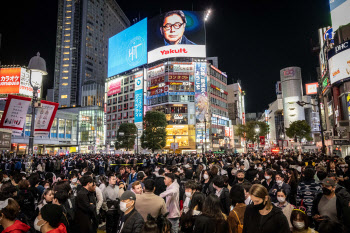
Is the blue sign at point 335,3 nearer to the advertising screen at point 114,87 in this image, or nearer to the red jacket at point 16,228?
the red jacket at point 16,228

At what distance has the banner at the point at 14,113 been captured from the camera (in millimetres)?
14031

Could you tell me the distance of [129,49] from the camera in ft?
279

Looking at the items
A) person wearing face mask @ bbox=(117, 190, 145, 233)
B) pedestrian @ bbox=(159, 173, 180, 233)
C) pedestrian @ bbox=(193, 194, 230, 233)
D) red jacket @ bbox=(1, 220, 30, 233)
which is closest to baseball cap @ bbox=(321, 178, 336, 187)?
pedestrian @ bbox=(193, 194, 230, 233)

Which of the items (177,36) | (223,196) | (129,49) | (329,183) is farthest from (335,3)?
(129,49)

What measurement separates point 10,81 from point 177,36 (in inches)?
1853

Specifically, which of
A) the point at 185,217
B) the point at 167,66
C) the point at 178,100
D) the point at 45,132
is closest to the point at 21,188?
the point at 185,217

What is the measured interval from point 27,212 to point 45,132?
11.5 metres

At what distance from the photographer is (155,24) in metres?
79.6

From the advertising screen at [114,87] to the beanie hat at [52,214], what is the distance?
87582 millimetres

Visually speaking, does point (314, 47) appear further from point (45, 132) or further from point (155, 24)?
point (45, 132)

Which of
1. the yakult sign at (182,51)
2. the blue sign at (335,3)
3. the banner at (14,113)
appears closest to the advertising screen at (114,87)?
the yakult sign at (182,51)

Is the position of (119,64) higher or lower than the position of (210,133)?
higher

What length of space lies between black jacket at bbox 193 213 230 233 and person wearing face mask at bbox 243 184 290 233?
341mm

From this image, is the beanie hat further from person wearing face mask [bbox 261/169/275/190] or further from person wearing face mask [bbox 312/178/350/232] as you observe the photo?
person wearing face mask [bbox 261/169/275/190]
